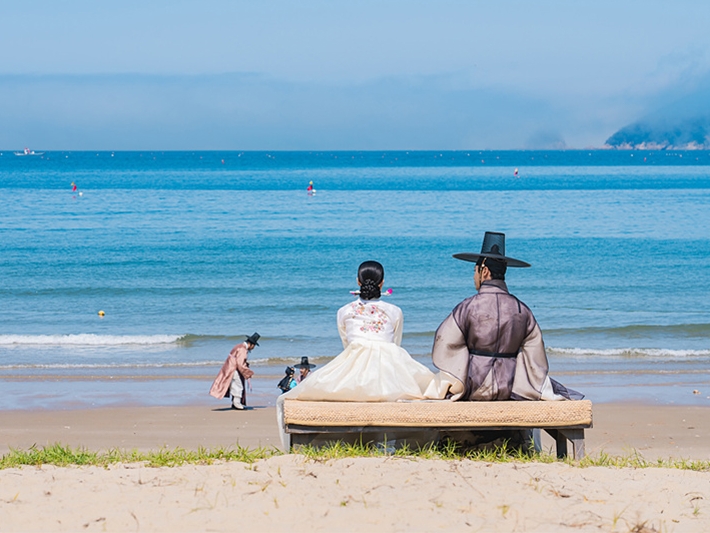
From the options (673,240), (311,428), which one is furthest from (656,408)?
(673,240)

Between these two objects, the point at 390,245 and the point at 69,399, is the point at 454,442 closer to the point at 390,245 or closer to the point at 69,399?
the point at 69,399

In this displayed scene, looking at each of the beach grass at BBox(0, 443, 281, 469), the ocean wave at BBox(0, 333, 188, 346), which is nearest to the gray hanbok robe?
the beach grass at BBox(0, 443, 281, 469)

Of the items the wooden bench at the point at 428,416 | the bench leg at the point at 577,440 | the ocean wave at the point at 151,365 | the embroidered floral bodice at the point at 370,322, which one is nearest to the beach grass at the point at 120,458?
the wooden bench at the point at 428,416

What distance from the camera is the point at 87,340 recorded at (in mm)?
19469

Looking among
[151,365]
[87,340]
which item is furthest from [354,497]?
[87,340]

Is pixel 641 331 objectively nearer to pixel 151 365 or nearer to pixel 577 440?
pixel 151 365

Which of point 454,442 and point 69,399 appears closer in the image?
point 454,442

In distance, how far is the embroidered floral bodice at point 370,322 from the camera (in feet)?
22.0

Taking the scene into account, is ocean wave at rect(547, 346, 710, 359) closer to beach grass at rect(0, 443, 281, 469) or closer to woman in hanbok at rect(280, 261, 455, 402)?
woman in hanbok at rect(280, 261, 455, 402)

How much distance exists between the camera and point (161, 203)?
60688 mm

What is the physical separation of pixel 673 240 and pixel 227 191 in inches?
1759

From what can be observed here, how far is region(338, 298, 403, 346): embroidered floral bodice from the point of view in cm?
671

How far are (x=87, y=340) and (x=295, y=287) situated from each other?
861 cm

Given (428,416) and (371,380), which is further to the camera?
(371,380)
